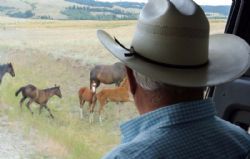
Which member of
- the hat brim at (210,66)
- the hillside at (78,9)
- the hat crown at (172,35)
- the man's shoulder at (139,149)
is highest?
the hat crown at (172,35)

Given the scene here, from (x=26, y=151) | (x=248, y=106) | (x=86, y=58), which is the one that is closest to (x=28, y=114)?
(x=26, y=151)

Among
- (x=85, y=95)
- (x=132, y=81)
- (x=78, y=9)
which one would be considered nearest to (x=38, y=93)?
(x=85, y=95)

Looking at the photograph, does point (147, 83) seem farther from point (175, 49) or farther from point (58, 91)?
point (58, 91)

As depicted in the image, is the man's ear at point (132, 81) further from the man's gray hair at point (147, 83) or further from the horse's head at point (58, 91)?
the horse's head at point (58, 91)

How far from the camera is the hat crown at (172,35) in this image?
121cm

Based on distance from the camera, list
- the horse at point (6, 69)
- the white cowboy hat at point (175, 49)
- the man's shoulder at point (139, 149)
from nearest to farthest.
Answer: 1. the man's shoulder at point (139, 149)
2. the white cowboy hat at point (175, 49)
3. the horse at point (6, 69)

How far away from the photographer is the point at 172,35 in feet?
3.97

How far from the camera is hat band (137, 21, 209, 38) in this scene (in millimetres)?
1209

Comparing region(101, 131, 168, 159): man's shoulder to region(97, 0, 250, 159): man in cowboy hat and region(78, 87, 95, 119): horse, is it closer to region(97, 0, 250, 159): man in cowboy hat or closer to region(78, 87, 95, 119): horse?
region(97, 0, 250, 159): man in cowboy hat

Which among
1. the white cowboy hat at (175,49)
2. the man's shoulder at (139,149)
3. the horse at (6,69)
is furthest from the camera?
the horse at (6,69)

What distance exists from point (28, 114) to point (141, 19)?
3.11 ft

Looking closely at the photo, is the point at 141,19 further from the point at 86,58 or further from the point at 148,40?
the point at 86,58

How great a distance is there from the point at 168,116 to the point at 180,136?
0.05m

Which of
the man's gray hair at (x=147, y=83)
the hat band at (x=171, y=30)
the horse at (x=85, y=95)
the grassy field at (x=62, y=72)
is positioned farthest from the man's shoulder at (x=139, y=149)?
the horse at (x=85, y=95)
